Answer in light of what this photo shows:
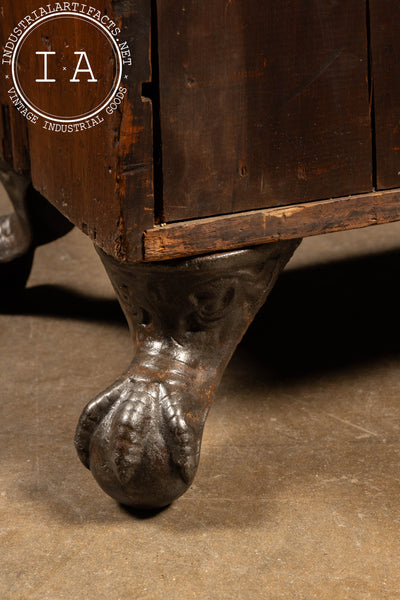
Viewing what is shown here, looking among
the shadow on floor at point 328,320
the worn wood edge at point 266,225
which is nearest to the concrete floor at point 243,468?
the shadow on floor at point 328,320

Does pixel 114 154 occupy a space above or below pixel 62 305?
above

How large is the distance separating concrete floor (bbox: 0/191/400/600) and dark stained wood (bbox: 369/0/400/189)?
385 millimetres

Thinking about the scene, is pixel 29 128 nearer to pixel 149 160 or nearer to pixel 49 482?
pixel 149 160

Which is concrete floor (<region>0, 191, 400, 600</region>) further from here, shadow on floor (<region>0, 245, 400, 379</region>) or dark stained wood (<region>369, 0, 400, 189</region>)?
dark stained wood (<region>369, 0, 400, 189</region>)

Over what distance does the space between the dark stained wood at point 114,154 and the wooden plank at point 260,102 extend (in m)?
0.03

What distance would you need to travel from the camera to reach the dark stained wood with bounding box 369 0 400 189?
1121 mm

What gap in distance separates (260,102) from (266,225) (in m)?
0.16

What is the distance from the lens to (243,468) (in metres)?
1.18

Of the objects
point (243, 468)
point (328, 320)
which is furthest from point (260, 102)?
point (328, 320)

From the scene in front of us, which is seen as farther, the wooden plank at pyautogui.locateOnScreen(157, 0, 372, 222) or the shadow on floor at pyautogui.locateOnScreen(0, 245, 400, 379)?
the shadow on floor at pyautogui.locateOnScreen(0, 245, 400, 379)

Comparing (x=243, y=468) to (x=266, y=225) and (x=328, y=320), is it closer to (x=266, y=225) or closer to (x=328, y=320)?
(x=266, y=225)

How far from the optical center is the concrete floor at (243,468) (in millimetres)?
949

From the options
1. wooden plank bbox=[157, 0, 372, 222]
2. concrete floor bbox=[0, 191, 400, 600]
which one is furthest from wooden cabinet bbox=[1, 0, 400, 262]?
concrete floor bbox=[0, 191, 400, 600]

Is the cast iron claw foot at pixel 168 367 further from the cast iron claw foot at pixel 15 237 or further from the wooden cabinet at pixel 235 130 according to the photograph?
the cast iron claw foot at pixel 15 237
